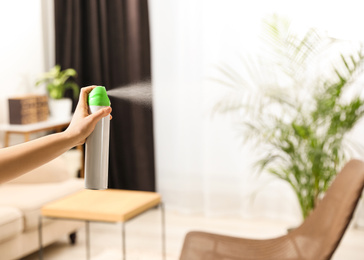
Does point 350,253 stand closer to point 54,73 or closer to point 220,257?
point 220,257

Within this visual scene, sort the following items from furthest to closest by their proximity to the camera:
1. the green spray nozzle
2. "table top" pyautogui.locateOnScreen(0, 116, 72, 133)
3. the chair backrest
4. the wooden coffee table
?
"table top" pyautogui.locateOnScreen(0, 116, 72, 133) < the wooden coffee table < the chair backrest < the green spray nozzle

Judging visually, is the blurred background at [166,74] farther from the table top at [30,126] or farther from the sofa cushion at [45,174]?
the sofa cushion at [45,174]

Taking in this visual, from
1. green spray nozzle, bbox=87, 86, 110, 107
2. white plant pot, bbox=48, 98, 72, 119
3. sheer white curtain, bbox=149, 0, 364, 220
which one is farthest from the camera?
white plant pot, bbox=48, 98, 72, 119

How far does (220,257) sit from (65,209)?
1.03 metres

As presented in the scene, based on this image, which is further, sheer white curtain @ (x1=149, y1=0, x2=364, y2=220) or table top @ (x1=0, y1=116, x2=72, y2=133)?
sheer white curtain @ (x1=149, y1=0, x2=364, y2=220)

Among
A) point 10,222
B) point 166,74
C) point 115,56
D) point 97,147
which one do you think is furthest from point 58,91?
point 97,147

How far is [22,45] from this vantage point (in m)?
4.53

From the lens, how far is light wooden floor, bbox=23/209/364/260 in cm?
355

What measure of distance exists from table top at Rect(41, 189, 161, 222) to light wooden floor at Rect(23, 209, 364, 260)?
0.45 metres

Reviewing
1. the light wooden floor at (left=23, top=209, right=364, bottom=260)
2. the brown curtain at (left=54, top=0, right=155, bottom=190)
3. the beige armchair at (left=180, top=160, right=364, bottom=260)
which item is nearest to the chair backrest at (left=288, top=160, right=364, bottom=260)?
the beige armchair at (left=180, top=160, right=364, bottom=260)

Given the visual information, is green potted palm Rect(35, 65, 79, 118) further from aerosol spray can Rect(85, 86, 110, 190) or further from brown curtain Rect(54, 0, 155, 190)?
aerosol spray can Rect(85, 86, 110, 190)

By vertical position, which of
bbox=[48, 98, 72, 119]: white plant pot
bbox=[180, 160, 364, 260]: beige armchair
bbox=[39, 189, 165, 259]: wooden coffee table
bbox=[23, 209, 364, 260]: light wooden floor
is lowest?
bbox=[23, 209, 364, 260]: light wooden floor

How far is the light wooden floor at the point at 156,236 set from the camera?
3.55m

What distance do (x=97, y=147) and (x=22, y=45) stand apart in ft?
13.0
